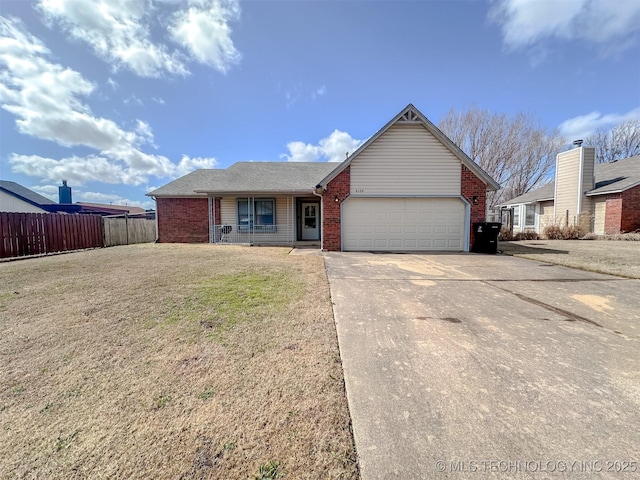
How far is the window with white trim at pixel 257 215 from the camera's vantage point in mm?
14727

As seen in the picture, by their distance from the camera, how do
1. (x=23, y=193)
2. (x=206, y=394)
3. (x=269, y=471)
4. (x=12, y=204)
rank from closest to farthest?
(x=269, y=471) → (x=206, y=394) → (x=12, y=204) → (x=23, y=193)

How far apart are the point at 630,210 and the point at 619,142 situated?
1998 centimetres

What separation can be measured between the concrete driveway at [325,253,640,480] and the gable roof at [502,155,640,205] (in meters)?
16.5

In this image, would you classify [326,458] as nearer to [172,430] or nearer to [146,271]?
[172,430]

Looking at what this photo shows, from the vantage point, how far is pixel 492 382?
2354mm

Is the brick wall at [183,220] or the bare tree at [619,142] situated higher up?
the bare tree at [619,142]

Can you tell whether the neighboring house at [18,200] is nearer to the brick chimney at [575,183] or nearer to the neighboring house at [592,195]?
the neighboring house at [592,195]

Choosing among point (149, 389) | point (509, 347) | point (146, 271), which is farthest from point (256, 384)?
point (146, 271)

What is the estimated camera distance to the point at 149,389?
2.26m

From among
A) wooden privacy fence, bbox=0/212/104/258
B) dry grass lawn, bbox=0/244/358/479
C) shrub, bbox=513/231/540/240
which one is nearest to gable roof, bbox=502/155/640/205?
shrub, bbox=513/231/540/240

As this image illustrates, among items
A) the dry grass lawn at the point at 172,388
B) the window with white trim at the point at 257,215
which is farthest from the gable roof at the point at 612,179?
the dry grass lawn at the point at 172,388

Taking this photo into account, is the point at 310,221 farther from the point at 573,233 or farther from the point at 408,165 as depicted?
the point at 573,233

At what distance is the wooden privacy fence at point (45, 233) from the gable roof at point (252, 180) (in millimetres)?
3392

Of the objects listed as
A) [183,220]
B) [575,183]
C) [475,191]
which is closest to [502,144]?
[575,183]
